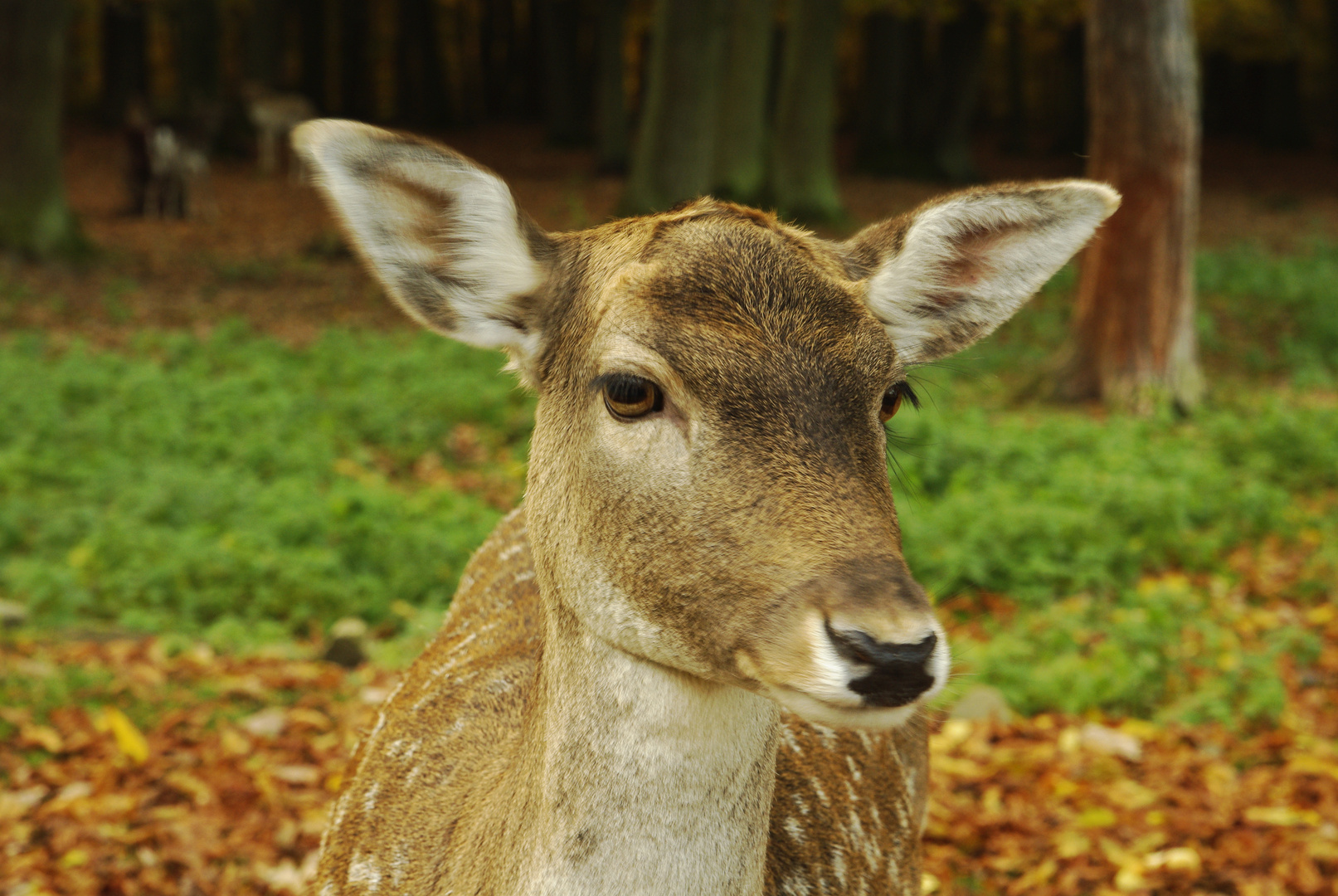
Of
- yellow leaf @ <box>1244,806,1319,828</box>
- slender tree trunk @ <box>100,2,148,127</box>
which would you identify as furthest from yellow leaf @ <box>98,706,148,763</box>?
slender tree trunk @ <box>100,2,148,127</box>

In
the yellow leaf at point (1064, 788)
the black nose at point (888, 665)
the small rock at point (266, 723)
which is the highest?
the black nose at point (888, 665)

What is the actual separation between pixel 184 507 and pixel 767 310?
19.6 ft

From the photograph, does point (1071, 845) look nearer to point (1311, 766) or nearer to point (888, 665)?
point (1311, 766)

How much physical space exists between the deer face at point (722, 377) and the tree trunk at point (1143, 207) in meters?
7.01

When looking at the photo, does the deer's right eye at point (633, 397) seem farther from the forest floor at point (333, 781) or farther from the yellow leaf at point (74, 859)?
the yellow leaf at point (74, 859)

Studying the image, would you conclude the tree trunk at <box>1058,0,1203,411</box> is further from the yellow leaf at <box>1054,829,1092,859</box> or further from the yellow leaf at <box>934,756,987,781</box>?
the yellow leaf at <box>1054,829,1092,859</box>

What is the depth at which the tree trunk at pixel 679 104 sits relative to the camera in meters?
15.7

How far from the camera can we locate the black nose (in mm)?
1823

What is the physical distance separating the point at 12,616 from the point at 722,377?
5.18 meters

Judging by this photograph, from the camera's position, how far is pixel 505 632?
10.8 ft

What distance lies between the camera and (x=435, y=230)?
2.51m

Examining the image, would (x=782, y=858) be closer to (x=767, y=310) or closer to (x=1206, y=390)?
(x=767, y=310)

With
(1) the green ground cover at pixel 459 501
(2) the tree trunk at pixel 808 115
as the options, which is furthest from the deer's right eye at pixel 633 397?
(2) the tree trunk at pixel 808 115

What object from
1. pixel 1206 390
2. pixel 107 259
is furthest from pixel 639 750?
pixel 107 259
